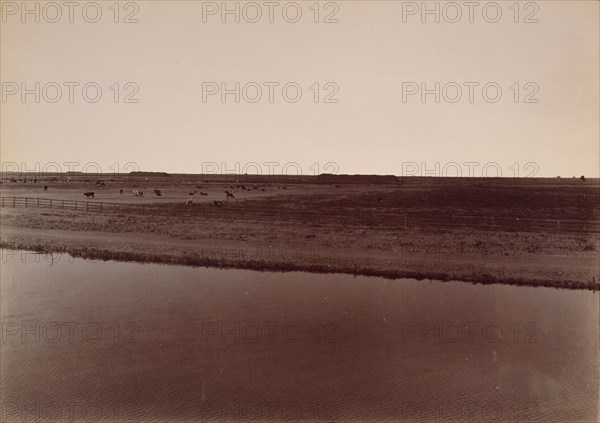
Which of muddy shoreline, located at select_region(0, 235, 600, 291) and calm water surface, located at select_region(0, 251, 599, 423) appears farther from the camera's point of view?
muddy shoreline, located at select_region(0, 235, 600, 291)

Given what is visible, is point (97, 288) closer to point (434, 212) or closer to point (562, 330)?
point (562, 330)

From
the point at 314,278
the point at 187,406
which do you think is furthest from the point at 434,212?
the point at 187,406

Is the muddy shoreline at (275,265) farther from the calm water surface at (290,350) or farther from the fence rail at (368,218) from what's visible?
the fence rail at (368,218)

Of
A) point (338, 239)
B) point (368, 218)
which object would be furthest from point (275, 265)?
point (368, 218)

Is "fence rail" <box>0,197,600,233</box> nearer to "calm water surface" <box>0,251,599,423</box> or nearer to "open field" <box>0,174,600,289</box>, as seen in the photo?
"open field" <box>0,174,600,289</box>

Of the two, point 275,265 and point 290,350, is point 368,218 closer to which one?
point 275,265

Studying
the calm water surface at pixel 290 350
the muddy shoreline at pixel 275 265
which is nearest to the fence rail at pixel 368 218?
the muddy shoreline at pixel 275 265

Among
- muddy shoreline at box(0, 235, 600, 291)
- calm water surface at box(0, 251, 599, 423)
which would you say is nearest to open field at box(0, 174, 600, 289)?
muddy shoreline at box(0, 235, 600, 291)

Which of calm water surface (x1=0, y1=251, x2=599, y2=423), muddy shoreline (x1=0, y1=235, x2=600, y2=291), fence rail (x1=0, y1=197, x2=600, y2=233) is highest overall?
fence rail (x1=0, y1=197, x2=600, y2=233)
